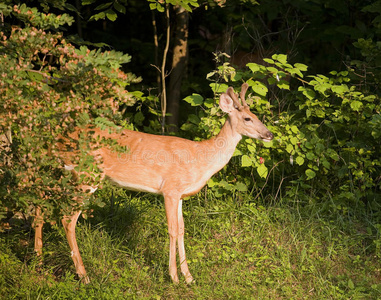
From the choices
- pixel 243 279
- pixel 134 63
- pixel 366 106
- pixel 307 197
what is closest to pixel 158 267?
pixel 243 279

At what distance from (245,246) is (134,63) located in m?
4.96

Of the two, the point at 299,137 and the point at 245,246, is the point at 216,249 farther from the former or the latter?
the point at 299,137

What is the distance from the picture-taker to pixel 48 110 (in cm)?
465

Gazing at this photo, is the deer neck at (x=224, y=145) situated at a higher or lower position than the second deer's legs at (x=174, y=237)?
higher

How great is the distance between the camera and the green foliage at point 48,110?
4438mm

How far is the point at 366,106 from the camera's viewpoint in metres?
6.88

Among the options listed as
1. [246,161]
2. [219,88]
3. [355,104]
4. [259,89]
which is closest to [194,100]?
[219,88]

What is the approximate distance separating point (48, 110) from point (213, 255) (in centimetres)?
232

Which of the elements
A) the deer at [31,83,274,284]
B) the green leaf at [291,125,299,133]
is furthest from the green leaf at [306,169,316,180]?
the deer at [31,83,274,284]

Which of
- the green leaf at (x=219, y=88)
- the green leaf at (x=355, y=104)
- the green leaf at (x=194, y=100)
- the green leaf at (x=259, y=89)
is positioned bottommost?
the green leaf at (x=194, y=100)

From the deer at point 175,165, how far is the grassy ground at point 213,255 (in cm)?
28

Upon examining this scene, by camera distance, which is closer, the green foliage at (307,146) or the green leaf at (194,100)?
the green foliage at (307,146)

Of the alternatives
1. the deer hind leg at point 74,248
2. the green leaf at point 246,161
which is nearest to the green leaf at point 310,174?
the green leaf at point 246,161

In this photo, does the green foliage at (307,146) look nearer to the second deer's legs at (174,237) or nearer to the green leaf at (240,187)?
the green leaf at (240,187)
